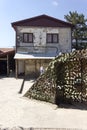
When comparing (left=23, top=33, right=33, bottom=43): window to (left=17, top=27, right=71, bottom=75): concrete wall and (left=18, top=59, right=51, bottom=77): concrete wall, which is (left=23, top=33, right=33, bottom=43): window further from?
(left=18, top=59, right=51, bottom=77): concrete wall

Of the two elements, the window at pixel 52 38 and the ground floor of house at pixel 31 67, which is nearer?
the ground floor of house at pixel 31 67

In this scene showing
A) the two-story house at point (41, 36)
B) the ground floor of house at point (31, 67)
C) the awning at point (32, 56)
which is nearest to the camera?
the awning at point (32, 56)

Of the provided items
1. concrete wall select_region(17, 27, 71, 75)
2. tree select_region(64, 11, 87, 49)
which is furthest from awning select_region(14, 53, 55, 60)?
tree select_region(64, 11, 87, 49)

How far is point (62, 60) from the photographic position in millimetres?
12023

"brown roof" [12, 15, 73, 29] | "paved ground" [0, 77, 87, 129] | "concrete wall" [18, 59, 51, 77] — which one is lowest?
"concrete wall" [18, 59, 51, 77]

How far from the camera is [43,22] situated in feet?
91.0

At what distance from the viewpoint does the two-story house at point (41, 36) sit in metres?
27.3

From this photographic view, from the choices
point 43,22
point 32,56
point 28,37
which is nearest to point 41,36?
point 28,37

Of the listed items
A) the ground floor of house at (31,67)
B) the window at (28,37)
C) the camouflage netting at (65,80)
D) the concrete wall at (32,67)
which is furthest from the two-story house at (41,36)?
the camouflage netting at (65,80)

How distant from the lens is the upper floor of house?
2741 cm

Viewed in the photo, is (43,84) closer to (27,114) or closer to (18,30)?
(27,114)

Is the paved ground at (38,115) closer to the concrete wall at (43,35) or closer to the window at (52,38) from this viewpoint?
the concrete wall at (43,35)

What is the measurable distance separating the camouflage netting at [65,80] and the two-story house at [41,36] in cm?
1465

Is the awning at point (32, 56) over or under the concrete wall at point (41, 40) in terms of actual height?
under
